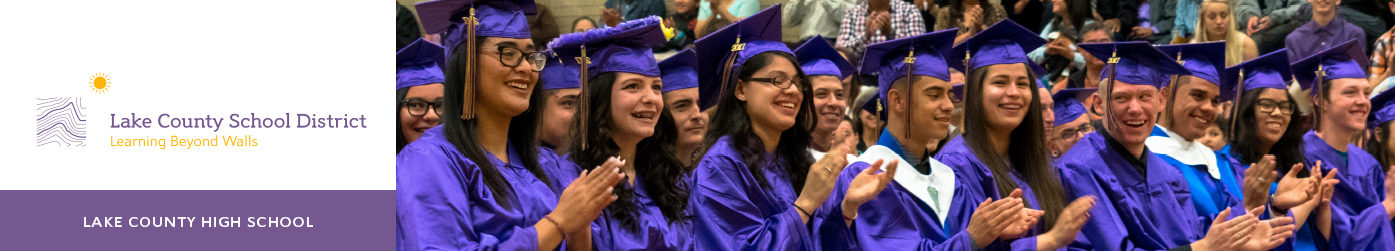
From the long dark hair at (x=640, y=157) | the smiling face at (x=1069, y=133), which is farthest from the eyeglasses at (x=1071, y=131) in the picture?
the long dark hair at (x=640, y=157)

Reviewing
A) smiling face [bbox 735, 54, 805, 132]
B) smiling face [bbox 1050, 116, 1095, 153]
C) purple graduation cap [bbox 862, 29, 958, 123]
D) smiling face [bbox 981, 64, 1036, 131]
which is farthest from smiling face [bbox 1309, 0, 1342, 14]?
smiling face [bbox 735, 54, 805, 132]

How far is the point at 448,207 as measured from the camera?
3.73 meters

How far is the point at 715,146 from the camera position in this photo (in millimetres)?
4824

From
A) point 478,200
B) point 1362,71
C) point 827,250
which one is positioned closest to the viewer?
point 478,200

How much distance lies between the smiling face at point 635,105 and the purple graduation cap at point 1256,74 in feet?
10.6

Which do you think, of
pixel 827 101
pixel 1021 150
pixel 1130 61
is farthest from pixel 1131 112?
pixel 827 101

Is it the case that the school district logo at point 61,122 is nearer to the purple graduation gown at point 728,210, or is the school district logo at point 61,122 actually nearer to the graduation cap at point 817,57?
the purple graduation gown at point 728,210

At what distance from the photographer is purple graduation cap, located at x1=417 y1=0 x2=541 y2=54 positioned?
4.00m

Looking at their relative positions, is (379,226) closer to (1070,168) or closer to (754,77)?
(754,77)

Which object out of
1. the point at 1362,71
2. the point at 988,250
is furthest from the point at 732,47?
the point at 1362,71

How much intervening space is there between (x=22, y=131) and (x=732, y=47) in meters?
2.20

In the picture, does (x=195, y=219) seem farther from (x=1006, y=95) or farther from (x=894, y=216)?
(x=1006, y=95)

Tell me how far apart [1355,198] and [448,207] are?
5.07 metres

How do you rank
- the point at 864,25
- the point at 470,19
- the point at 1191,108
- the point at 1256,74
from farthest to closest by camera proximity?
the point at 864,25 → the point at 1256,74 → the point at 1191,108 → the point at 470,19
